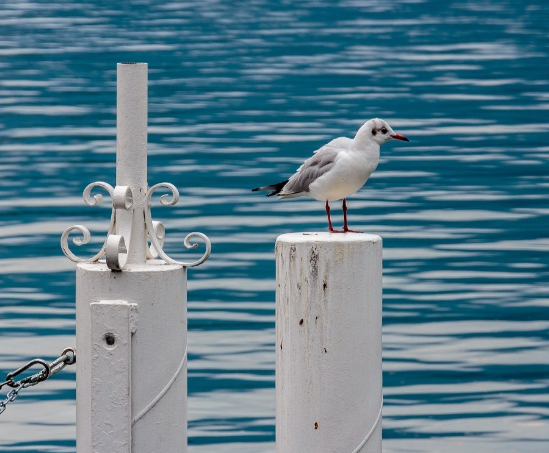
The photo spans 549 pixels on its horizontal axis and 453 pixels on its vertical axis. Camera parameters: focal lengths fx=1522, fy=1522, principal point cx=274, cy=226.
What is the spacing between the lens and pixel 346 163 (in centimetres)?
539

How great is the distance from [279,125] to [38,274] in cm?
753

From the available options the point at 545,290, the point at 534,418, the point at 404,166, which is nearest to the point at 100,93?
the point at 404,166

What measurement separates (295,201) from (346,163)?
926cm

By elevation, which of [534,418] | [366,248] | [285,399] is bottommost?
[534,418]

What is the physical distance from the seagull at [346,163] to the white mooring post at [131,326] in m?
0.96

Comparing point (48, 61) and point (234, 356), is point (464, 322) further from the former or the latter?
point (48, 61)

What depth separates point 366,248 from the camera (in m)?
4.38

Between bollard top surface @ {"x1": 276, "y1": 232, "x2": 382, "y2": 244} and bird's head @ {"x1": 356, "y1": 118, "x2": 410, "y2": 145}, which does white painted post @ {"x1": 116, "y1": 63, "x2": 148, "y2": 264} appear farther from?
bird's head @ {"x1": 356, "y1": 118, "x2": 410, "y2": 145}

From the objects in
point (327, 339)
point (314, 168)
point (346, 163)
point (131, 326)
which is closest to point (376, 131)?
point (346, 163)

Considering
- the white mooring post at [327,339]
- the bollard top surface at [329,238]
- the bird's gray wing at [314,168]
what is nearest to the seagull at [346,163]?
the bird's gray wing at [314,168]

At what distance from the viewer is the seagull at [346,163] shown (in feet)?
17.5

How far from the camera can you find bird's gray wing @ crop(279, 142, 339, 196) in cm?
548

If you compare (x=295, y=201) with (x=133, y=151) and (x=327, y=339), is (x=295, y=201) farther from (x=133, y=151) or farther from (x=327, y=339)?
(x=327, y=339)

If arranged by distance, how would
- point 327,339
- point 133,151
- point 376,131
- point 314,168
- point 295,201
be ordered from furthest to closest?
point 295,201 → point 314,168 → point 376,131 → point 133,151 → point 327,339
